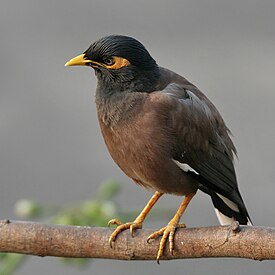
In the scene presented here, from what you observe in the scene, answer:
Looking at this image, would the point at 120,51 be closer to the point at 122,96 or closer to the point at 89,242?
the point at 122,96

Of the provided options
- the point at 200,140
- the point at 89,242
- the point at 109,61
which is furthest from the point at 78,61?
the point at 89,242

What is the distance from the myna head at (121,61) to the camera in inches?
107

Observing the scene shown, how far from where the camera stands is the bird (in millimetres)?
2686

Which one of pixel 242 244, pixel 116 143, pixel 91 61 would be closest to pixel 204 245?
pixel 242 244

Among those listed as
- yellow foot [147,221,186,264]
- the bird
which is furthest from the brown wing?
yellow foot [147,221,186,264]

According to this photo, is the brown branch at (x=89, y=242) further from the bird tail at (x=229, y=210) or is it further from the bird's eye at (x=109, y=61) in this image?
the bird's eye at (x=109, y=61)

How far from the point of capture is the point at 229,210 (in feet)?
9.61

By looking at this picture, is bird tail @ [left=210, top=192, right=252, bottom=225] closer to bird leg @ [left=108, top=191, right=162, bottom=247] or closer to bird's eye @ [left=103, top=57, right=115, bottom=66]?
bird leg @ [left=108, top=191, right=162, bottom=247]

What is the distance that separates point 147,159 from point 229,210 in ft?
1.43

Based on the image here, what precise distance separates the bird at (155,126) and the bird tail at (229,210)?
0.09ft

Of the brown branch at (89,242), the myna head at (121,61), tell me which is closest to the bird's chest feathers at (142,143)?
the myna head at (121,61)

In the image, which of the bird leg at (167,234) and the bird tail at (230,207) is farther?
the bird tail at (230,207)

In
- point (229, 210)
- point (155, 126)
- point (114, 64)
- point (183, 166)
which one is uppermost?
point (114, 64)

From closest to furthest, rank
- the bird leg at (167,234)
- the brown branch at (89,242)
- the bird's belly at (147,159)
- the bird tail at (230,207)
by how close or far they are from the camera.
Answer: the brown branch at (89,242), the bird leg at (167,234), the bird's belly at (147,159), the bird tail at (230,207)
